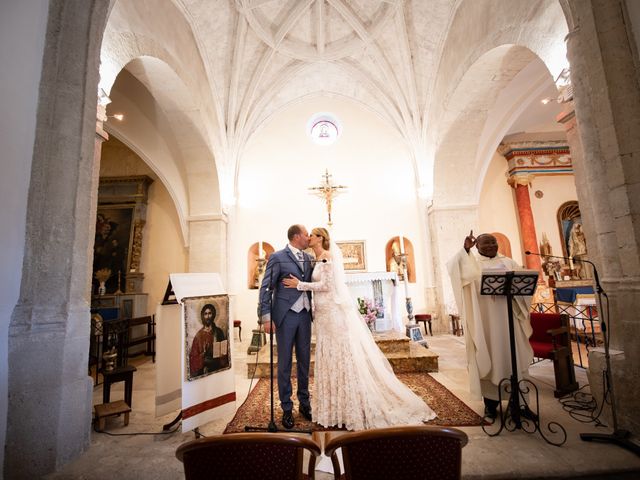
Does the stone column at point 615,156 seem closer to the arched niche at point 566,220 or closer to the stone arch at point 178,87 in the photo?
the stone arch at point 178,87

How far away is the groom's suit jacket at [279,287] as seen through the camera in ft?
10.1

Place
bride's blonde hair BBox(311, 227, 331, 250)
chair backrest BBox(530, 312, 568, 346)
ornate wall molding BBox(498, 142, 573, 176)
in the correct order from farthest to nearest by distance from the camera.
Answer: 1. ornate wall molding BBox(498, 142, 573, 176)
2. chair backrest BBox(530, 312, 568, 346)
3. bride's blonde hair BBox(311, 227, 331, 250)

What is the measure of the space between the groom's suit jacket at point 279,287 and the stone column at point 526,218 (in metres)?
9.14

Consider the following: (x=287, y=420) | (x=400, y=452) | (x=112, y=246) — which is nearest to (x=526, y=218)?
(x=287, y=420)

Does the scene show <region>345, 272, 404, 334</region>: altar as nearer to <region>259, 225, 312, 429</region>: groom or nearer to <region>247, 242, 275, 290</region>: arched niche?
<region>259, 225, 312, 429</region>: groom

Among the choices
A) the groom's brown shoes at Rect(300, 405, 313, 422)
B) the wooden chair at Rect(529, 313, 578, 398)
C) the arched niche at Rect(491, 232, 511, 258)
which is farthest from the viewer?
the arched niche at Rect(491, 232, 511, 258)

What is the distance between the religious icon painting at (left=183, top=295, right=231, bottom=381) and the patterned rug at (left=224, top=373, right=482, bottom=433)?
0.57m

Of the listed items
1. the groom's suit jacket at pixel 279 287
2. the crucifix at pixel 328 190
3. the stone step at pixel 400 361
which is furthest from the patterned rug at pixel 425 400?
the crucifix at pixel 328 190

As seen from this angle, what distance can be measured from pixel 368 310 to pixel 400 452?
521 cm

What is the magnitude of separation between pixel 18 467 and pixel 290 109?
9.70 meters

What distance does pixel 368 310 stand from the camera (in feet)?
20.7

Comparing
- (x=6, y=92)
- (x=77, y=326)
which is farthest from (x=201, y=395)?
(x=6, y=92)

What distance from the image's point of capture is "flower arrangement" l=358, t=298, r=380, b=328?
6.22 metres

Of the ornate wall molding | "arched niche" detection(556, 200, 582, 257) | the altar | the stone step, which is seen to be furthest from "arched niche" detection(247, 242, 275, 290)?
"arched niche" detection(556, 200, 582, 257)
